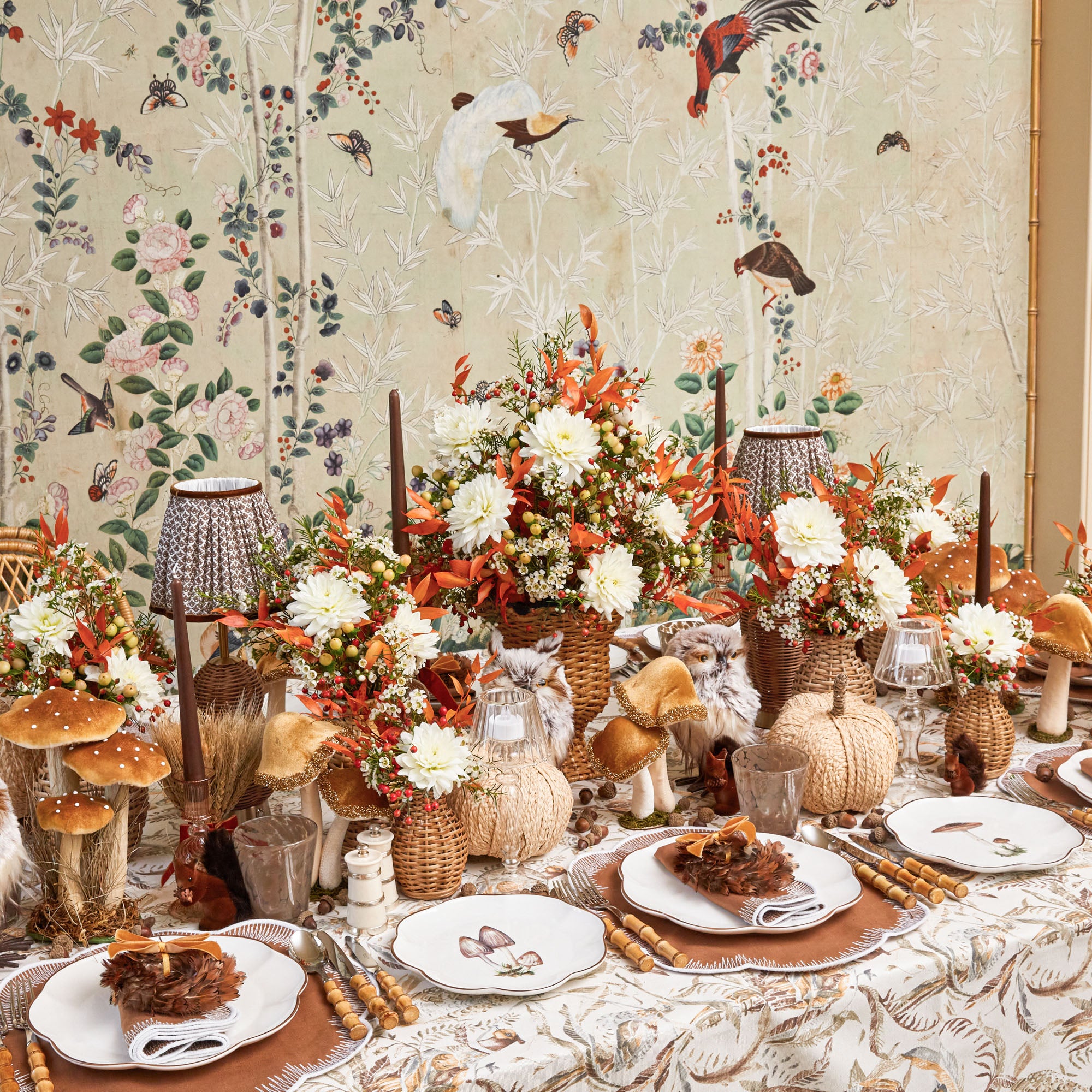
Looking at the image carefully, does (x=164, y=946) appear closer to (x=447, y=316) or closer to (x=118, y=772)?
(x=118, y=772)

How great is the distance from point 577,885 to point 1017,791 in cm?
59

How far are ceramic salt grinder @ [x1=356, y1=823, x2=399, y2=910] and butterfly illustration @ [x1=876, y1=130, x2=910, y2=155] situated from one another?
7.86ft

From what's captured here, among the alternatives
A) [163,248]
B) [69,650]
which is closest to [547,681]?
[69,650]

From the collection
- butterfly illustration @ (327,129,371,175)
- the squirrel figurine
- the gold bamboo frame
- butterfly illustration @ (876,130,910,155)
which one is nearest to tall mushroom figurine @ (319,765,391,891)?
the squirrel figurine

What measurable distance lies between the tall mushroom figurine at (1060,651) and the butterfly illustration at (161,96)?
2021mm

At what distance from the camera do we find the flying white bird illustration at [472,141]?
2.51 meters

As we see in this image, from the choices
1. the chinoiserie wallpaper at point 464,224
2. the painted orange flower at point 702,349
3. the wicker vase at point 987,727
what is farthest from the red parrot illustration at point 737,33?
the wicker vase at point 987,727

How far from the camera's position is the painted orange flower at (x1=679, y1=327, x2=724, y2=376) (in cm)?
278

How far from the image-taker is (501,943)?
1006 millimetres

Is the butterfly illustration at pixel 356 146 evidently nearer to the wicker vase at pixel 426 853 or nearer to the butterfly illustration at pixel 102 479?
the butterfly illustration at pixel 102 479

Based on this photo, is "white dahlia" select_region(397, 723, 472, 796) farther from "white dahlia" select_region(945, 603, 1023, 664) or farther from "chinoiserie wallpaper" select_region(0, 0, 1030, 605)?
"chinoiserie wallpaper" select_region(0, 0, 1030, 605)

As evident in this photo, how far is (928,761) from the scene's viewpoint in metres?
1.43

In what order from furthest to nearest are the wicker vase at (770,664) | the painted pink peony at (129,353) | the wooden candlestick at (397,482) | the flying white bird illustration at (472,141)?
the flying white bird illustration at (472,141) < the painted pink peony at (129,353) < the wicker vase at (770,664) < the wooden candlestick at (397,482)

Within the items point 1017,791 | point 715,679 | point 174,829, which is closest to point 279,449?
point 174,829
